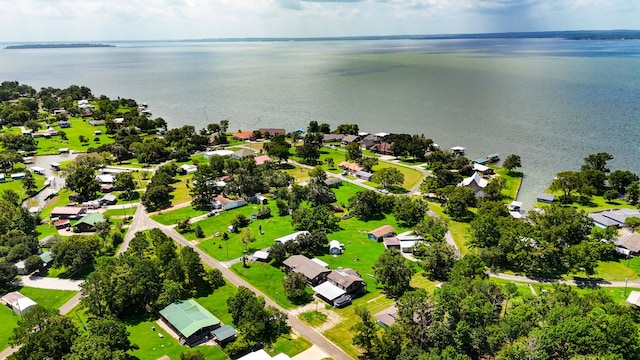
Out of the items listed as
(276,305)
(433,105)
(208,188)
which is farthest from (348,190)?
(433,105)

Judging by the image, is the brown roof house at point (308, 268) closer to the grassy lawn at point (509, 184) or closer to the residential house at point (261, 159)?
the residential house at point (261, 159)

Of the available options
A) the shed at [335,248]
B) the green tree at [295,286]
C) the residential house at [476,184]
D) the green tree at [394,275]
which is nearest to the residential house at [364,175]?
the residential house at [476,184]

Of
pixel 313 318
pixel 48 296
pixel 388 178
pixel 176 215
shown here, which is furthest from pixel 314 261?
pixel 48 296

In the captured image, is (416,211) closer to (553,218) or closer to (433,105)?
(553,218)

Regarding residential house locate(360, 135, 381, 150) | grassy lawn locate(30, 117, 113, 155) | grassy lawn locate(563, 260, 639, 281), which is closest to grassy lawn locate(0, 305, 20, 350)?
grassy lawn locate(563, 260, 639, 281)

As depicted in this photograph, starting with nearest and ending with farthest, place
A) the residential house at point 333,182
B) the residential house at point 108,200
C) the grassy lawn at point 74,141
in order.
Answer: the residential house at point 108,200, the residential house at point 333,182, the grassy lawn at point 74,141

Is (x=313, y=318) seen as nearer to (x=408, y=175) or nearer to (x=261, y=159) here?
(x=408, y=175)

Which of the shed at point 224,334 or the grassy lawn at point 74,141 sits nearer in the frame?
the shed at point 224,334
